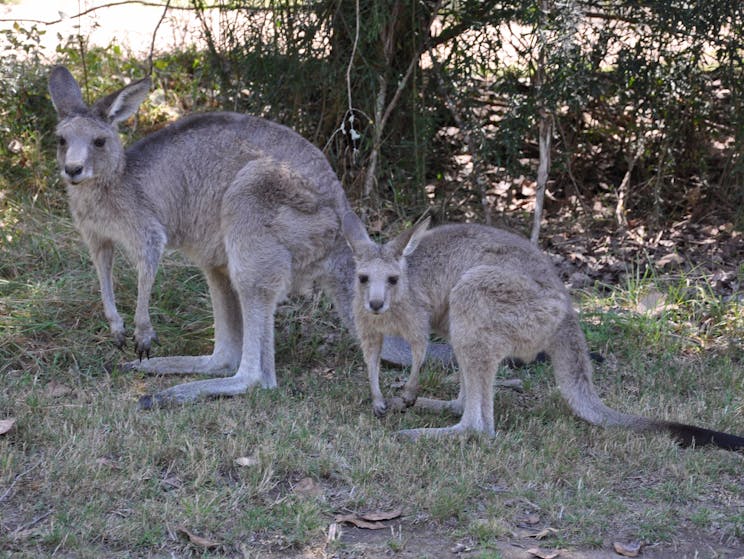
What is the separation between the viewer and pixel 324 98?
6.74m

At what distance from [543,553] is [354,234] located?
1.76m

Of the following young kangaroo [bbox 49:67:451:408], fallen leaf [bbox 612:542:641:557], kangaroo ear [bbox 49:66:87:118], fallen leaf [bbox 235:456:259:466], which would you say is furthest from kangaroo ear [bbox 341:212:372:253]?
fallen leaf [bbox 612:542:641:557]

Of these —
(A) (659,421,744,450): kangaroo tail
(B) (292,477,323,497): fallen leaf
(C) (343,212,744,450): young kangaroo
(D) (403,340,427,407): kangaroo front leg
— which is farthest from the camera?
(D) (403,340,427,407): kangaroo front leg

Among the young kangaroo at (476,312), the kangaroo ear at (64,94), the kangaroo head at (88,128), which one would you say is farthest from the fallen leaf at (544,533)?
the kangaroo ear at (64,94)

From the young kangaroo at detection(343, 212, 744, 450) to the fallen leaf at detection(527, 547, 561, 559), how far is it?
92cm

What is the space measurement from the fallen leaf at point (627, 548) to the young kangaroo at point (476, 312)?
0.82 metres

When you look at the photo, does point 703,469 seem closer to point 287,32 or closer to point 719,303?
point 719,303

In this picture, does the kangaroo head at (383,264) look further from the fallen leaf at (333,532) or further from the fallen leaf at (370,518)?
the fallen leaf at (333,532)

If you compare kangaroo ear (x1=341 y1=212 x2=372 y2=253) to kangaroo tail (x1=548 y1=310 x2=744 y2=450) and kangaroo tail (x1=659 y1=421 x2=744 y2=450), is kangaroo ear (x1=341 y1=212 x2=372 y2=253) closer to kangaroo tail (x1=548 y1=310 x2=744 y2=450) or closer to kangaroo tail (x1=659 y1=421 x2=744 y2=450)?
kangaroo tail (x1=548 y1=310 x2=744 y2=450)

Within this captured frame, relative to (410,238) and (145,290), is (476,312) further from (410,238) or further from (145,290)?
(145,290)

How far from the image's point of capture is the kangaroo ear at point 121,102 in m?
4.91

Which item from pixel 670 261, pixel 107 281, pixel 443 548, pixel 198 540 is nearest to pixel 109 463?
pixel 198 540

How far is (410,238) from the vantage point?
4.45 m

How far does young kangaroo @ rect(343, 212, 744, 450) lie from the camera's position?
168 inches
